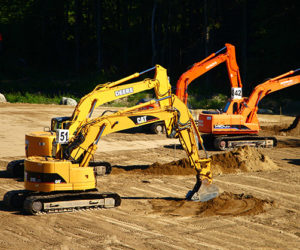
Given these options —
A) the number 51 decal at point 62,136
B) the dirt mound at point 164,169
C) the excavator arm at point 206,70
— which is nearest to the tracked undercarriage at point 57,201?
the number 51 decal at point 62,136

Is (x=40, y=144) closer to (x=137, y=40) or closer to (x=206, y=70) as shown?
(x=206, y=70)

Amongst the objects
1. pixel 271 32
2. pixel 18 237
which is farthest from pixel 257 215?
pixel 271 32

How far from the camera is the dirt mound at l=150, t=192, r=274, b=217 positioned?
1434cm

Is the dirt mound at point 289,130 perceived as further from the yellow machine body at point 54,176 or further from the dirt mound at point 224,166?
the yellow machine body at point 54,176

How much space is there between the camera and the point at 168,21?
172 ft

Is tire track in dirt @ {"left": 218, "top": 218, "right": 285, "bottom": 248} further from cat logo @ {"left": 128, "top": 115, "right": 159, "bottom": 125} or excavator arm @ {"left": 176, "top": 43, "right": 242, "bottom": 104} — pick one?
excavator arm @ {"left": 176, "top": 43, "right": 242, "bottom": 104}

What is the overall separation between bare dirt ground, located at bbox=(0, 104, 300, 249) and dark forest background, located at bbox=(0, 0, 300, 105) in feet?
82.8

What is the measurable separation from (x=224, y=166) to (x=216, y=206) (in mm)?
5589

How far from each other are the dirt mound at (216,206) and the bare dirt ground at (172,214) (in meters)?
0.03

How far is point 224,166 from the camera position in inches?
802

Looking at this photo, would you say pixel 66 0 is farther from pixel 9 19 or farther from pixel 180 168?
pixel 180 168

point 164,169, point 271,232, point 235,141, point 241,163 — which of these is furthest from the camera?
point 235,141

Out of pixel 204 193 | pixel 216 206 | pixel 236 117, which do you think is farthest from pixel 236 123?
pixel 216 206

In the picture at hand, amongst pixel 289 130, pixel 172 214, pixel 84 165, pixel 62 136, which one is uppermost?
pixel 289 130
